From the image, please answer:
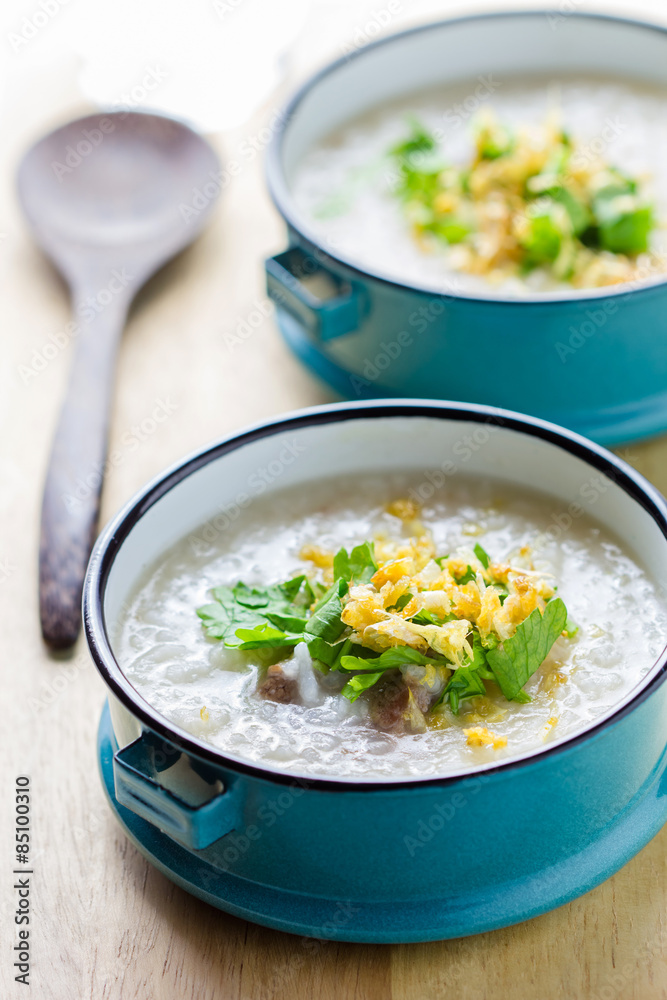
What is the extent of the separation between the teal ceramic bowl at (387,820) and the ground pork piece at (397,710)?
6.3 inches

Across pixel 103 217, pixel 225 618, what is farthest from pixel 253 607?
pixel 103 217

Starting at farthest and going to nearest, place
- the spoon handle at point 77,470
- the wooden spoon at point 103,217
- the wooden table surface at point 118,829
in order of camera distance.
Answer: the wooden spoon at point 103,217, the spoon handle at point 77,470, the wooden table surface at point 118,829

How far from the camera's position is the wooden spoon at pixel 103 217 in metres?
1.89

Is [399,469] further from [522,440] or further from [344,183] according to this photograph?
[344,183]

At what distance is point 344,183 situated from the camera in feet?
7.34

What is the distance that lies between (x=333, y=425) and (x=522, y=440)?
24 cm

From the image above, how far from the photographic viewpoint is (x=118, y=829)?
4.44 feet

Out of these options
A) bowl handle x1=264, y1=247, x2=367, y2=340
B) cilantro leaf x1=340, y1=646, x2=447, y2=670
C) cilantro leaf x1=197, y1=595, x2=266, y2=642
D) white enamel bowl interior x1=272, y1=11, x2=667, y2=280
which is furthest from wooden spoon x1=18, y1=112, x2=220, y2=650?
cilantro leaf x1=340, y1=646, x2=447, y2=670

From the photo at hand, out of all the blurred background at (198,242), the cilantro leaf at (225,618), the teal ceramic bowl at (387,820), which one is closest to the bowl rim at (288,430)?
the teal ceramic bowl at (387,820)

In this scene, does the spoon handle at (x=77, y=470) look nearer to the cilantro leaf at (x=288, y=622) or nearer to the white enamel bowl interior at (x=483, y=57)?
the cilantro leaf at (x=288, y=622)

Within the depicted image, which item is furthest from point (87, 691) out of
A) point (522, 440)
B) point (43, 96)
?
point (43, 96)

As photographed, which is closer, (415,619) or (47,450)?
(415,619)

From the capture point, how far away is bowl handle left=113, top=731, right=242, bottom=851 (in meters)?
1.08

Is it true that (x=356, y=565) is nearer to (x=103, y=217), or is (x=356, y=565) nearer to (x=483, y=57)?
(x=103, y=217)
